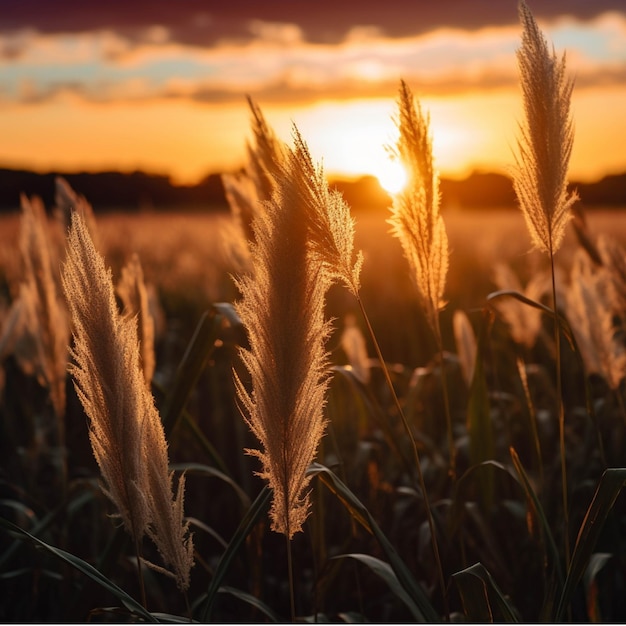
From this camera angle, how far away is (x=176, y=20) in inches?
93.5

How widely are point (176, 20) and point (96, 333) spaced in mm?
1533

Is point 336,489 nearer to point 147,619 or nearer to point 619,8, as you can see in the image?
point 147,619

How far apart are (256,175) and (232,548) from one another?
3.30 ft

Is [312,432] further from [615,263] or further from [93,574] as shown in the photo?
[615,263]

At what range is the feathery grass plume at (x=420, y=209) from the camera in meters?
1.50

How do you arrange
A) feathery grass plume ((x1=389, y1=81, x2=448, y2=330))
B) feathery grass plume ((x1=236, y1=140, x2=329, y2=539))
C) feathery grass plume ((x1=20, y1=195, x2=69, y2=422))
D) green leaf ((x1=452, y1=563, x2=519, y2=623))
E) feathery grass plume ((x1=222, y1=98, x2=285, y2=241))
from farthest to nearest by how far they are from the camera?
feathery grass plume ((x1=20, y1=195, x2=69, y2=422))
feathery grass plume ((x1=222, y1=98, x2=285, y2=241))
feathery grass plume ((x1=389, y1=81, x2=448, y2=330))
green leaf ((x1=452, y1=563, x2=519, y2=623))
feathery grass plume ((x1=236, y1=140, x2=329, y2=539))

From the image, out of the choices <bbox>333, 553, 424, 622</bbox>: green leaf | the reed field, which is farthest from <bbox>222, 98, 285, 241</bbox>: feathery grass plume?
<bbox>333, 553, 424, 622</bbox>: green leaf

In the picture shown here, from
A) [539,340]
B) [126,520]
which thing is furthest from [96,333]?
[539,340]

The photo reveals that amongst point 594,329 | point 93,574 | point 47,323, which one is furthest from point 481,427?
point 47,323

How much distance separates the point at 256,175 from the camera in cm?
200

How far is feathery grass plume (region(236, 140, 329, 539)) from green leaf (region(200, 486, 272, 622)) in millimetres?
174

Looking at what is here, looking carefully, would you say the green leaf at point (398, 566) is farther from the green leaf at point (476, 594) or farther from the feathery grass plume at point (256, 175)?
the feathery grass plume at point (256, 175)

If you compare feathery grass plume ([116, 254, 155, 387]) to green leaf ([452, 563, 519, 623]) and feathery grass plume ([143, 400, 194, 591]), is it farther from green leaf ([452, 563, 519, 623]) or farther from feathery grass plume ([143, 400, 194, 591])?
green leaf ([452, 563, 519, 623])

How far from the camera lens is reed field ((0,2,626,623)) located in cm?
123
